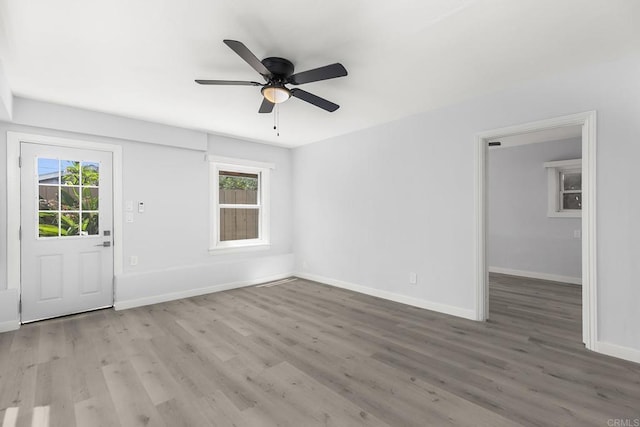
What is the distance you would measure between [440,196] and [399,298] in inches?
59.4

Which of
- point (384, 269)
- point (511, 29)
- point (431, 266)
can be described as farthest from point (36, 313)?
point (511, 29)

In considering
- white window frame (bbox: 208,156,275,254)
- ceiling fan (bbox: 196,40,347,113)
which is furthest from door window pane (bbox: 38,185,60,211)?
ceiling fan (bbox: 196,40,347,113)

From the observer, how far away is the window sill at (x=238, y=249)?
4.85 m

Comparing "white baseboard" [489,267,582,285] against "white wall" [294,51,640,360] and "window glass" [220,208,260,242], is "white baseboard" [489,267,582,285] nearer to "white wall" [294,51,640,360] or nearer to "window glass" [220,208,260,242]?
"white wall" [294,51,640,360]

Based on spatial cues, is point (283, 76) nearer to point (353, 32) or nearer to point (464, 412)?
point (353, 32)

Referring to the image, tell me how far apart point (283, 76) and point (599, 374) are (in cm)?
344

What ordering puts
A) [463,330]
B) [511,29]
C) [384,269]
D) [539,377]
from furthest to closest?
[384,269] → [463,330] → [539,377] → [511,29]

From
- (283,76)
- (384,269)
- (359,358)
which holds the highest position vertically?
(283,76)

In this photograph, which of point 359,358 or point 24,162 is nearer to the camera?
point 359,358

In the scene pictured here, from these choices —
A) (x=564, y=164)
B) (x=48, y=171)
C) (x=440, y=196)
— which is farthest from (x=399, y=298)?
(x=48, y=171)

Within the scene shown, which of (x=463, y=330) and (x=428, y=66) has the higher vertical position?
(x=428, y=66)

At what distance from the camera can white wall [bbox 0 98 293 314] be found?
3528 mm

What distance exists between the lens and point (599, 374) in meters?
2.25

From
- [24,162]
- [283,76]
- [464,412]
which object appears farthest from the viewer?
[24,162]
